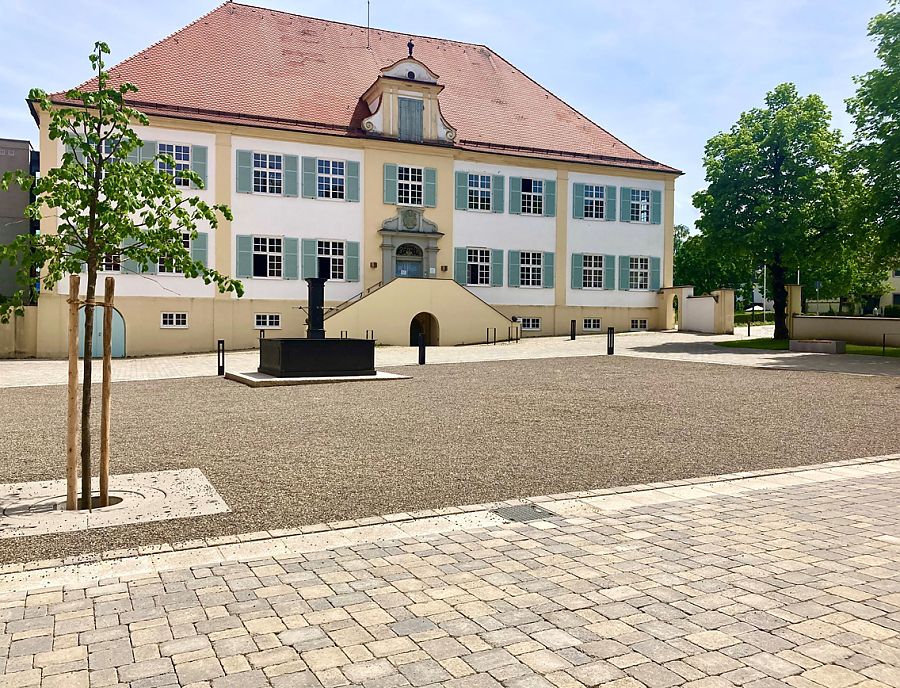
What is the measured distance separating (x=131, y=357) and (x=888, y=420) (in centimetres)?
2570

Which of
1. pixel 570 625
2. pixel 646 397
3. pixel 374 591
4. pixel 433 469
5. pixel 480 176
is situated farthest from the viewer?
pixel 480 176

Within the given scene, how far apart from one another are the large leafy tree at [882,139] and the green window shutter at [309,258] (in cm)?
2076

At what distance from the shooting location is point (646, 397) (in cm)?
1387

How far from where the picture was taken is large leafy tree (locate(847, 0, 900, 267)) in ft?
84.5

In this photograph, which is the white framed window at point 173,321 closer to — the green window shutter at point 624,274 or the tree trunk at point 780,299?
the green window shutter at point 624,274

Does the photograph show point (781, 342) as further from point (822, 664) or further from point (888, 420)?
point (822, 664)

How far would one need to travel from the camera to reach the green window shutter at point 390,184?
1312 inches

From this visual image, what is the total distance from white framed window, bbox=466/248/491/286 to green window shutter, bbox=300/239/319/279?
7.37 meters

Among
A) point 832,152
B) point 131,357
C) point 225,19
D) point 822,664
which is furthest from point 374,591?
point 225,19

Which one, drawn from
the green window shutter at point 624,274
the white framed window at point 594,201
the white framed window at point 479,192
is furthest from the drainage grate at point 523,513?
the green window shutter at point 624,274

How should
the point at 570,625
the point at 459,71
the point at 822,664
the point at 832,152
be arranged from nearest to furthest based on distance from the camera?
the point at 822,664 → the point at 570,625 → the point at 832,152 → the point at 459,71

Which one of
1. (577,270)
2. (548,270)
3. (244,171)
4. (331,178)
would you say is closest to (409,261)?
(331,178)

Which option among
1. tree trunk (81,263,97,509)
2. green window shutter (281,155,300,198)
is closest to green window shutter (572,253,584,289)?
green window shutter (281,155,300,198)

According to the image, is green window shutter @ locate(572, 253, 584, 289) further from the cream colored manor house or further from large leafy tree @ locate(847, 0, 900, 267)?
large leafy tree @ locate(847, 0, 900, 267)
